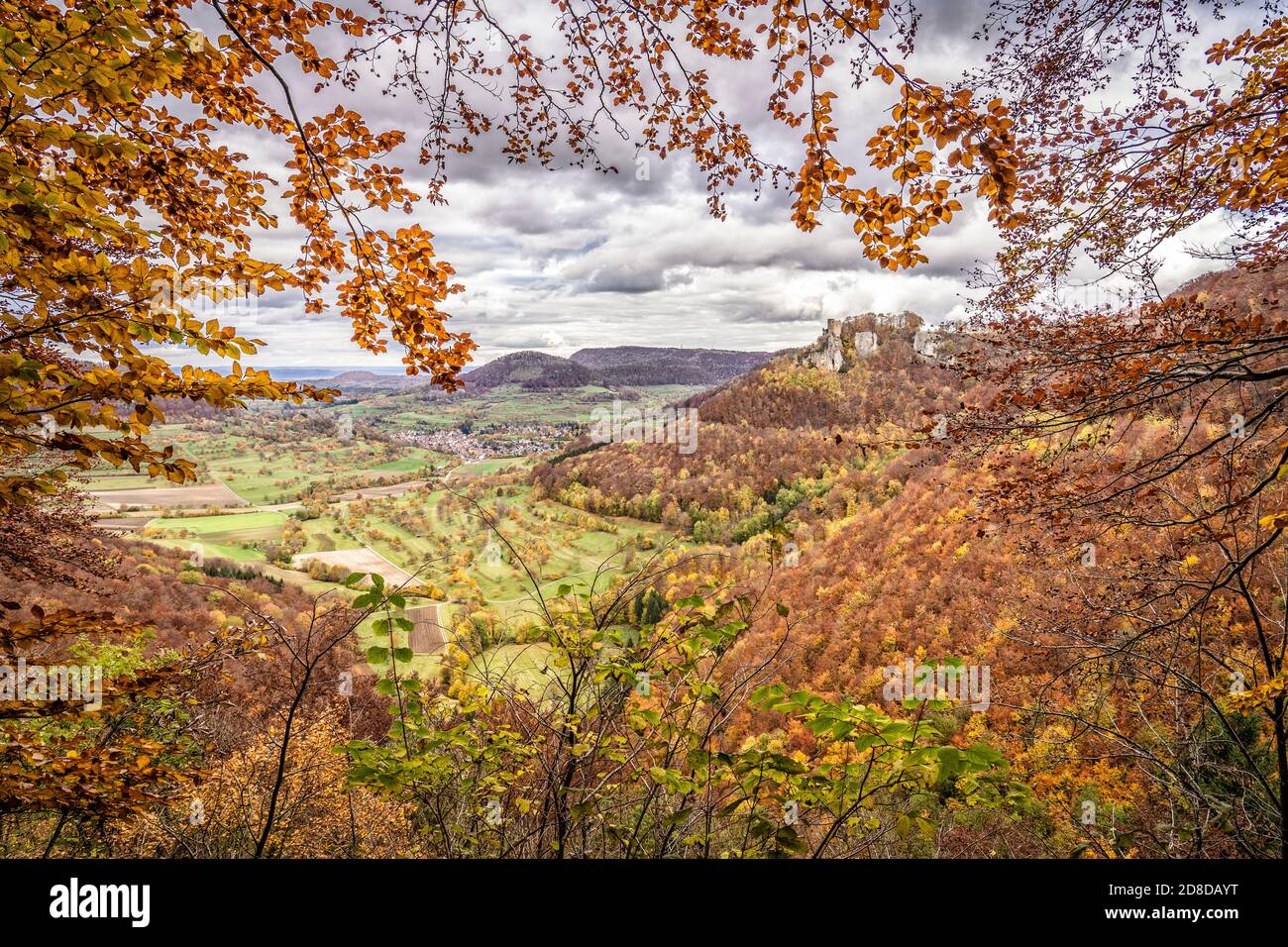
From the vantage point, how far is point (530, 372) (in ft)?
602

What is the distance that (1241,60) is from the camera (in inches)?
130

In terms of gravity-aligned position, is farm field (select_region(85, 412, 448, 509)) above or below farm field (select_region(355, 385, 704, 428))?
below

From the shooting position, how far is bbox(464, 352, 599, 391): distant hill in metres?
179

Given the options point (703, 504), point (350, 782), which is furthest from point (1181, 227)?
point (703, 504)

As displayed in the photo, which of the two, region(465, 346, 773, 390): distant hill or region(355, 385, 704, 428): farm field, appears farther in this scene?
region(465, 346, 773, 390): distant hill

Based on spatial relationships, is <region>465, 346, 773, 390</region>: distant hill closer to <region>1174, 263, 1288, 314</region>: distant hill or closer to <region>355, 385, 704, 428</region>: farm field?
<region>355, 385, 704, 428</region>: farm field

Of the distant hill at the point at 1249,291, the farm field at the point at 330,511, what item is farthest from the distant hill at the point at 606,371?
the distant hill at the point at 1249,291

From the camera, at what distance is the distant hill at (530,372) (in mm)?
179125

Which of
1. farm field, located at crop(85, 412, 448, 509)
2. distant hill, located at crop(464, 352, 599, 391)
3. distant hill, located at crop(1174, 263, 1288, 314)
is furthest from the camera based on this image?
distant hill, located at crop(464, 352, 599, 391)

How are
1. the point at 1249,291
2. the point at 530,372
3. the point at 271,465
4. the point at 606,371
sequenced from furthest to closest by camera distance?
the point at 606,371 < the point at 530,372 < the point at 271,465 < the point at 1249,291

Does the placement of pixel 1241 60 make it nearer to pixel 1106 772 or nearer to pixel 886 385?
pixel 1106 772

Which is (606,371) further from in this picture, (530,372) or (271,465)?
(271,465)

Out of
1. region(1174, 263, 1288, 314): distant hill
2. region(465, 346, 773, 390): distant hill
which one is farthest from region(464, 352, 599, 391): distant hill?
region(1174, 263, 1288, 314): distant hill

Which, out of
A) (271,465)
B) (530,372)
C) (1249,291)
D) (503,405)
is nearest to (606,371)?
(530,372)
